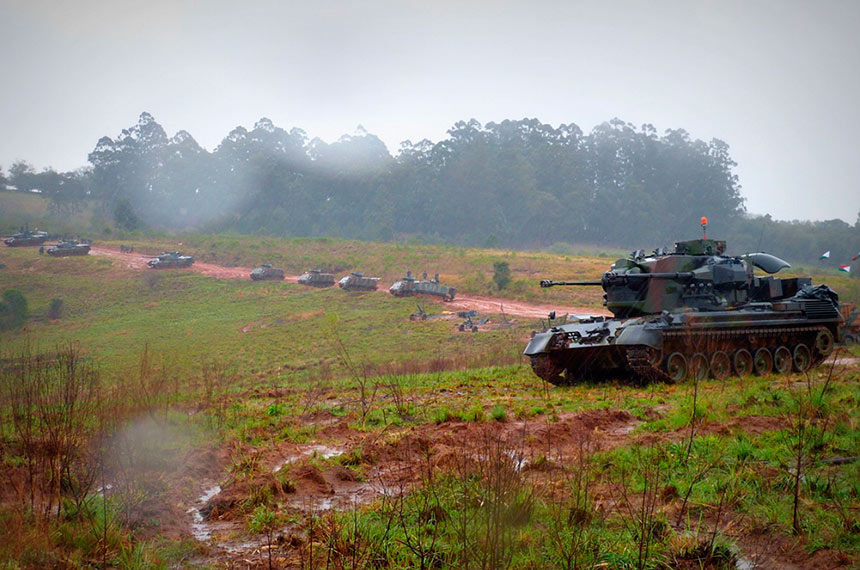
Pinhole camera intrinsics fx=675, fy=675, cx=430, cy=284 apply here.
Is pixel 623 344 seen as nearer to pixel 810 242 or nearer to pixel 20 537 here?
pixel 20 537

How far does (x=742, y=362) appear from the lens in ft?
47.1

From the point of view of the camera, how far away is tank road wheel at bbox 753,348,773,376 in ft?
48.2

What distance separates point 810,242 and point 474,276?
28.0m

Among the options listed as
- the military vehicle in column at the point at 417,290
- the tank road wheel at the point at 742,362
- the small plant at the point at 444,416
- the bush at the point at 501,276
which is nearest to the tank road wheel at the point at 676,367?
the tank road wheel at the point at 742,362

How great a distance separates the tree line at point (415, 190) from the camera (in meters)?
62.7

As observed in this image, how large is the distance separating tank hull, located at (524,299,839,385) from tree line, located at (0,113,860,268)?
151 feet

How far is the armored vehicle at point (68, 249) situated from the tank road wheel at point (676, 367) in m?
32.1

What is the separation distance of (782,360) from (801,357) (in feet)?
2.64

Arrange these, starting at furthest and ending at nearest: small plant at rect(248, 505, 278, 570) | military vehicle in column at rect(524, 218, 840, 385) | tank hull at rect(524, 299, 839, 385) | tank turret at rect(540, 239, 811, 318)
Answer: tank turret at rect(540, 239, 811, 318)
military vehicle in column at rect(524, 218, 840, 385)
tank hull at rect(524, 299, 839, 385)
small plant at rect(248, 505, 278, 570)

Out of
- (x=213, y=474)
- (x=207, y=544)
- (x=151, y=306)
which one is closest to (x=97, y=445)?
(x=213, y=474)

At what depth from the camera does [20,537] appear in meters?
4.34

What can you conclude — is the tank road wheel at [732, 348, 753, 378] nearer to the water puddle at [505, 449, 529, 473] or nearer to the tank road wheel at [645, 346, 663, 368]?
the tank road wheel at [645, 346, 663, 368]

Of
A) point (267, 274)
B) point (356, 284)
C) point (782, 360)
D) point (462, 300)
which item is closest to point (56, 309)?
point (356, 284)

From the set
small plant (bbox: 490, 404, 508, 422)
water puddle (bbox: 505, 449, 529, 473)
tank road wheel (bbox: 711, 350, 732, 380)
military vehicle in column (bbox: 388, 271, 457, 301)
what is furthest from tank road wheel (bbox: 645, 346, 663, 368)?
military vehicle in column (bbox: 388, 271, 457, 301)
